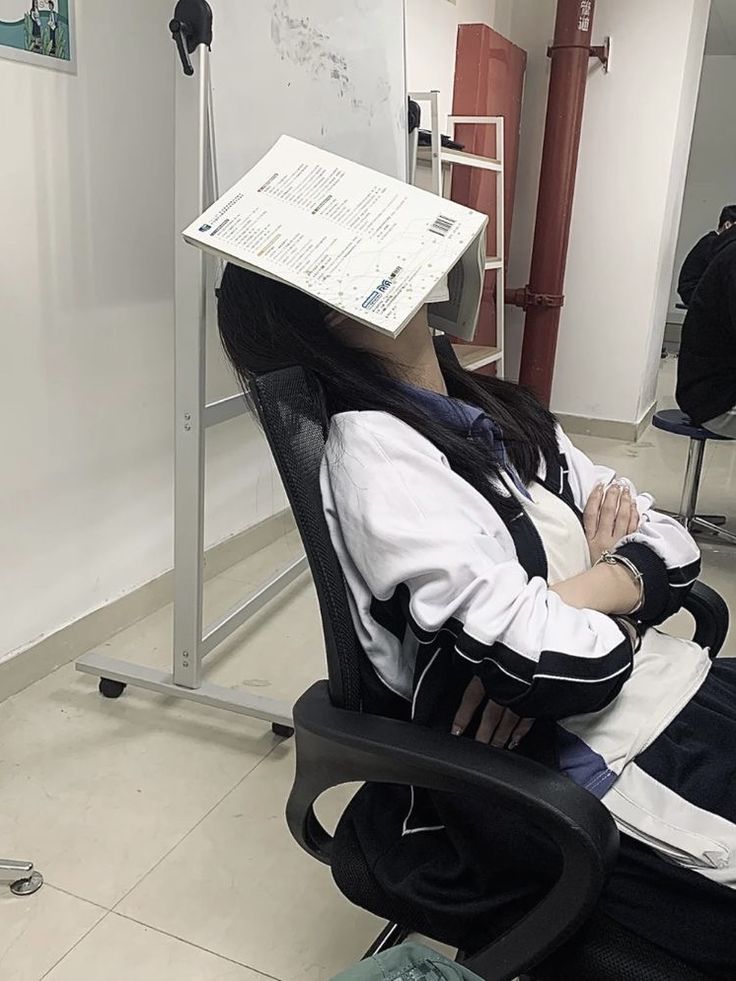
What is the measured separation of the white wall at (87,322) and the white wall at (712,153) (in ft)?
20.4

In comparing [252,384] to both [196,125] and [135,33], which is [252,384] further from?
[135,33]

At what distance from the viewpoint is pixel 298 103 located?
71.4 inches

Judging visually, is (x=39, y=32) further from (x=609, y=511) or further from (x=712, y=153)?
(x=712, y=153)

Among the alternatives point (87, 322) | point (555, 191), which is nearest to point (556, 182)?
point (555, 191)

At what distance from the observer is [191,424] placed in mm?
1771

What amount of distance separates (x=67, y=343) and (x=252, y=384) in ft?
4.01

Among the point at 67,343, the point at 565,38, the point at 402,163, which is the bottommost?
the point at 67,343

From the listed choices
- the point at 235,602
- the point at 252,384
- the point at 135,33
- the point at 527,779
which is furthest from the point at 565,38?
the point at 527,779

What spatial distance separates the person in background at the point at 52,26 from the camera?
5.94 ft

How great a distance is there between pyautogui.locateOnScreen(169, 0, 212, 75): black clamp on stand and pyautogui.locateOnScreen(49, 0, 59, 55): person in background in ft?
1.45

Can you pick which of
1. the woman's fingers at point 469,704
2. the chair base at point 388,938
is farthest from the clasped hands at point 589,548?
→ the chair base at point 388,938

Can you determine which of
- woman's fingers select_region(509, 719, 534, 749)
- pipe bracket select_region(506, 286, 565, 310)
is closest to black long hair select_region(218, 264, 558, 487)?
woman's fingers select_region(509, 719, 534, 749)

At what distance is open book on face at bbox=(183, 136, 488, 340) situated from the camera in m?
0.89

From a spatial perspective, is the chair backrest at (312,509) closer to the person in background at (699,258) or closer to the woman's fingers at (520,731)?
the woman's fingers at (520,731)
